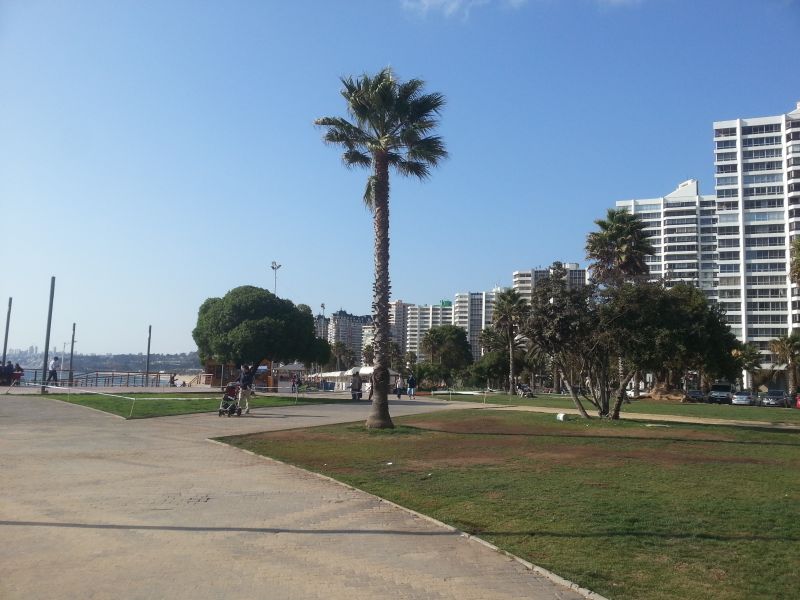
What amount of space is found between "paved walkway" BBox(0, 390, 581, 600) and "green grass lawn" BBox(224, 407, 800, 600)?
0.71 meters

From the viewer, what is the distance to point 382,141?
67.5ft

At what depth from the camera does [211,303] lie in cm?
4281

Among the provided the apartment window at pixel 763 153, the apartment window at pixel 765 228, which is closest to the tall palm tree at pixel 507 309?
the apartment window at pixel 765 228

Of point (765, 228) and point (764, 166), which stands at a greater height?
point (764, 166)

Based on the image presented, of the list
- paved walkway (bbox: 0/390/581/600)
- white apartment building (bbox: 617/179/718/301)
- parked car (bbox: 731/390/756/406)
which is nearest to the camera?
paved walkway (bbox: 0/390/581/600)

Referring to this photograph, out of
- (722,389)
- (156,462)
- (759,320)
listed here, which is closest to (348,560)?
(156,462)

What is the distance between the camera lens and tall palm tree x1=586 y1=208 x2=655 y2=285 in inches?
1761

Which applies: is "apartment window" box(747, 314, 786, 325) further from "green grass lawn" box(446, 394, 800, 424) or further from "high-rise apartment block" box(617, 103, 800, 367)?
"green grass lawn" box(446, 394, 800, 424)

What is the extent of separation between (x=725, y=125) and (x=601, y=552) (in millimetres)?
132941

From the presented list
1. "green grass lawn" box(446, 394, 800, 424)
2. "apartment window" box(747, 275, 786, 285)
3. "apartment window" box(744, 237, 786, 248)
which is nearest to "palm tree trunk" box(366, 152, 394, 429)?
"green grass lawn" box(446, 394, 800, 424)

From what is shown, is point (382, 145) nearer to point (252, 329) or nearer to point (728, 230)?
point (252, 329)

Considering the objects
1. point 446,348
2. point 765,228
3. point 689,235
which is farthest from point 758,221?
point 446,348

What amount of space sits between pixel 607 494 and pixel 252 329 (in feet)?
103

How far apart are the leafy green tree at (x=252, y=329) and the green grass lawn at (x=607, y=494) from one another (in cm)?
2024
